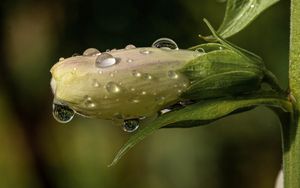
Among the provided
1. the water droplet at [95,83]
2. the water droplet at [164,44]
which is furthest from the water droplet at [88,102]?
the water droplet at [164,44]

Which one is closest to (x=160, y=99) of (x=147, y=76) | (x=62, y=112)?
(x=147, y=76)

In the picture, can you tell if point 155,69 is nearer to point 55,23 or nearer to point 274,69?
point 274,69

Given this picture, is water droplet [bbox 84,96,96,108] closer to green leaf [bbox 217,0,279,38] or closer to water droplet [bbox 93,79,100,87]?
water droplet [bbox 93,79,100,87]

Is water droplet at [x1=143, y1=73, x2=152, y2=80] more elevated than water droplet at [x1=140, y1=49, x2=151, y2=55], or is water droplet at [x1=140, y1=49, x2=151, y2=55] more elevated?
water droplet at [x1=140, y1=49, x2=151, y2=55]

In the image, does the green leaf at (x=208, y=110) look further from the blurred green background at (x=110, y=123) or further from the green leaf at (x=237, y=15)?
the blurred green background at (x=110, y=123)

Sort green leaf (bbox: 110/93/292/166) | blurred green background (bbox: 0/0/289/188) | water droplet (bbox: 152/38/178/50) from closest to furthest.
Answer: green leaf (bbox: 110/93/292/166), water droplet (bbox: 152/38/178/50), blurred green background (bbox: 0/0/289/188)

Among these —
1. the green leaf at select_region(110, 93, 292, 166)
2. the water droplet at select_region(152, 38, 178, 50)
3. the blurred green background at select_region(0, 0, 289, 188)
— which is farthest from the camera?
the blurred green background at select_region(0, 0, 289, 188)

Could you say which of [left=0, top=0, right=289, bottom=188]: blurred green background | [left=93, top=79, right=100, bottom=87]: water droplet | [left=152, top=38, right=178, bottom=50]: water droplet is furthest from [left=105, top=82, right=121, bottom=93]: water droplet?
[left=0, top=0, right=289, bottom=188]: blurred green background
